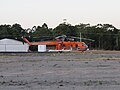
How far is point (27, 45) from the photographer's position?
8375cm

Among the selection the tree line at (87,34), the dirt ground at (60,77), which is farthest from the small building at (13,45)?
the dirt ground at (60,77)

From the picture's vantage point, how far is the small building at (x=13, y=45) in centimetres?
7969

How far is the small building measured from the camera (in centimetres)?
7969

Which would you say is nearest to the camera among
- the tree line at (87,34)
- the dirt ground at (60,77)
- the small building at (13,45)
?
the dirt ground at (60,77)

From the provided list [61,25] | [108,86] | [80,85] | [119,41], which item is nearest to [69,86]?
[80,85]

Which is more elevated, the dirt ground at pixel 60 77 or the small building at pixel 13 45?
the small building at pixel 13 45

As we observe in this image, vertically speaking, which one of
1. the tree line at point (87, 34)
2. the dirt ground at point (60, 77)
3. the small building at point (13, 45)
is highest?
the tree line at point (87, 34)

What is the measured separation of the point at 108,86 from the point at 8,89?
3499 millimetres

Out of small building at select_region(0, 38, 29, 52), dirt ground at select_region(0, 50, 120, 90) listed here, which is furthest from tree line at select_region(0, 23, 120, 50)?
dirt ground at select_region(0, 50, 120, 90)

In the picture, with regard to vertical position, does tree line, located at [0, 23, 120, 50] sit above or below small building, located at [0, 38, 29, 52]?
above

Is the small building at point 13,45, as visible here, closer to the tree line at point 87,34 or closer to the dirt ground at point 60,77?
the tree line at point 87,34

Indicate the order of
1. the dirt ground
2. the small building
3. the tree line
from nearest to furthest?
the dirt ground
the small building
the tree line

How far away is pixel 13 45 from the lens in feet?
267

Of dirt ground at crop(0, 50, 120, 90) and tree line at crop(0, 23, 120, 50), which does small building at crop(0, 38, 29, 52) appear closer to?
tree line at crop(0, 23, 120, 50)
